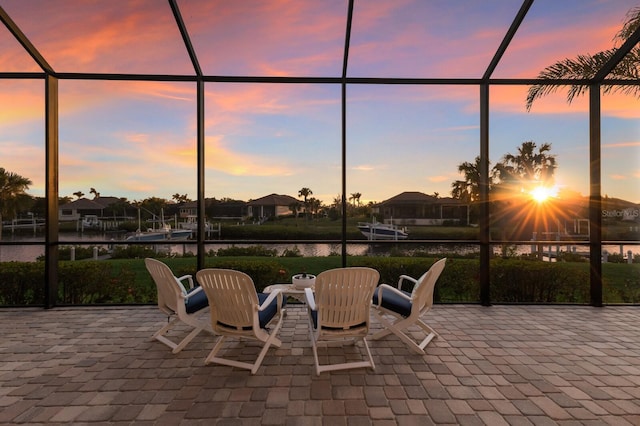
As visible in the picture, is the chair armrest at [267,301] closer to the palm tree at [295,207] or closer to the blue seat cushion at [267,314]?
the blue seat cushion at [267,314]

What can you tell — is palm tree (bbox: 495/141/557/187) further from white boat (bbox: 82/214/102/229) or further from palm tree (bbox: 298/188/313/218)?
white boat (bbox: 82/214/102/229)

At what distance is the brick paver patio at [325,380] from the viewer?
2.16 metres

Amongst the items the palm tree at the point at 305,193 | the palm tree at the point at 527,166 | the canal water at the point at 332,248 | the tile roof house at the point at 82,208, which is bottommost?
the canal water at the point at 332,248

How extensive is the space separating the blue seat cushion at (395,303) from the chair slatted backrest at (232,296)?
147 centimetres

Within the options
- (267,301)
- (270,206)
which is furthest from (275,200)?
(267,301)

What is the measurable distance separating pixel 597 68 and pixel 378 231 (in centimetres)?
676

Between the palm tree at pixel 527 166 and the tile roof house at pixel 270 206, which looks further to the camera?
the palm tree at pixel 527 166

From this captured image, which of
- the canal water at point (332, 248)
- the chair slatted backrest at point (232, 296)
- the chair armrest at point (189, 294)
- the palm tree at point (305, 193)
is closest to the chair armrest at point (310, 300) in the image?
the chair slatted backrest at point (232, 296)

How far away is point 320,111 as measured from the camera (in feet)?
25.3

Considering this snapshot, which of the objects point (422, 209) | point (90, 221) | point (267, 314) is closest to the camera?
point (267, 314)

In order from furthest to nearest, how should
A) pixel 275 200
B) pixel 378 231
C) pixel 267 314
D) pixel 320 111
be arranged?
1. pixel 378 231
2. pixel 275 200
3. pixel 320 111
4. pixel 267 314

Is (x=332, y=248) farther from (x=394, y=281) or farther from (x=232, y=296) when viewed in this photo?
(x=232, y=296)

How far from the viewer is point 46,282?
178 inches

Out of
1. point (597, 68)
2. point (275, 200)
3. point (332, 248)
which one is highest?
point (597, 68)
